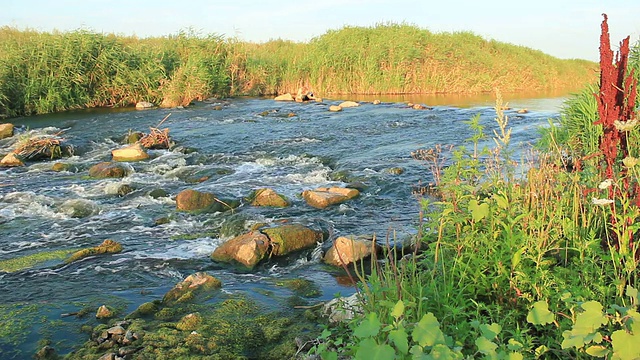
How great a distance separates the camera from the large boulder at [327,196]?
25.2 ft

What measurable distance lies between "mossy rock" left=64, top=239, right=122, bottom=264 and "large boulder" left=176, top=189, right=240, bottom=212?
1621 mm

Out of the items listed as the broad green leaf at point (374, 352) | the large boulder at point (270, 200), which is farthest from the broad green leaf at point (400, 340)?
the large boulder at point (270, 200)

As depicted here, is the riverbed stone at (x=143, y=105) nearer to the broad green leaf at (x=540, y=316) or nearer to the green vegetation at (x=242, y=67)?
the green vegetation at (x=242, y=67)

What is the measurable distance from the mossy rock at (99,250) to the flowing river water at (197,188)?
11 cm

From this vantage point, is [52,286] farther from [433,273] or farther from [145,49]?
[145,49]

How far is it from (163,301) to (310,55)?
18990 mm

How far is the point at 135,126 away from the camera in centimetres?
1482

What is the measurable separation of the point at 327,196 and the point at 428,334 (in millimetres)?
5650

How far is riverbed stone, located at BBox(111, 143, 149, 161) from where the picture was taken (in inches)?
451

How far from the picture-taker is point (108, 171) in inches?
395

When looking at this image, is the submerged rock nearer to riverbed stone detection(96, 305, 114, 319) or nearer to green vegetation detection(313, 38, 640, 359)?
riverbed stone detection(96, 305, 114, 319)

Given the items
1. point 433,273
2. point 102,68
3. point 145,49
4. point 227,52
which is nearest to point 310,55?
point 227,52

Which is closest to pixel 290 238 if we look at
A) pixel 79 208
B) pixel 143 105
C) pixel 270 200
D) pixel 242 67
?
pixel 270 200

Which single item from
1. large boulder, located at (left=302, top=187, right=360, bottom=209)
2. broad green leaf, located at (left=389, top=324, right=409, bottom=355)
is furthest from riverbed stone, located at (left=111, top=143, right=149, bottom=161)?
broad green leaf, located at (left=389, top=324, right=409, bottom=355)
